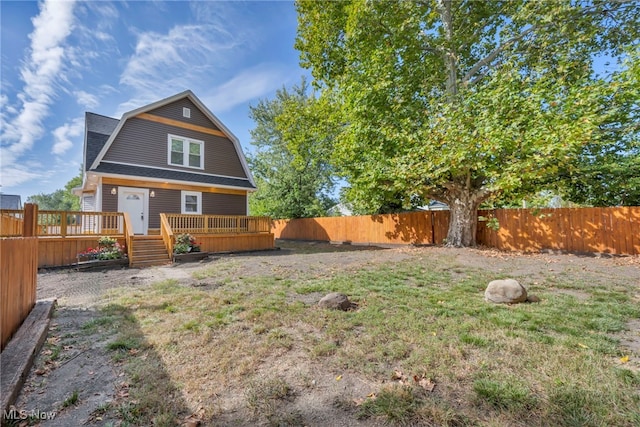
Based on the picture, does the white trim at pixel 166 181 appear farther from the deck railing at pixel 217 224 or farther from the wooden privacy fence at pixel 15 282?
the wooden privacy fence at pixel 15 282

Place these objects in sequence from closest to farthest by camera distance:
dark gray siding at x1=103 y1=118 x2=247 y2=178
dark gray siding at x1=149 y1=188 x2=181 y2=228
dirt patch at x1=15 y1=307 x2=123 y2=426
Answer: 1. dirt patch at x1=15 y1=307 x2=123 y2=426
2. dark gray siding at x1=103 y1=118 x2=247 y2=178
3. dark gray siding at x1=149 y1=188 x2=181 y2=228

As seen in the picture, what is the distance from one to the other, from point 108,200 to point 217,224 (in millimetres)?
4163

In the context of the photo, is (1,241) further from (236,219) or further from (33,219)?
(236,219)

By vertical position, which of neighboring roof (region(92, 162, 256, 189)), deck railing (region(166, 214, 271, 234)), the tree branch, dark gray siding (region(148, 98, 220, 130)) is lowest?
deck railing (region(166, 214, 271, 234))

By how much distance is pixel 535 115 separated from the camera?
8219 millimetres

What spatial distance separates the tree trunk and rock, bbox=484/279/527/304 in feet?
22.1

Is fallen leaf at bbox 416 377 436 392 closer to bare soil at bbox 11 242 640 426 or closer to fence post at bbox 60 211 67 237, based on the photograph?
bare soil at bbox 11 242 640 426

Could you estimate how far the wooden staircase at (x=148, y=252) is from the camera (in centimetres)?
905

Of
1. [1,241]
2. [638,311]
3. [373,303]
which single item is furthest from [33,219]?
[638,311]

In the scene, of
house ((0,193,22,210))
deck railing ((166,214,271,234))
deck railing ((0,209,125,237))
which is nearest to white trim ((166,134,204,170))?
deck railing ((166,214,271,234))

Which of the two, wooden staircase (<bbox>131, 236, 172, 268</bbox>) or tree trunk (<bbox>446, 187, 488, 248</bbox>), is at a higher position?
tree trunk (<bbox>446, 187, 488, 248</bbox>)

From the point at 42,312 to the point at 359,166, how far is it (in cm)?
975

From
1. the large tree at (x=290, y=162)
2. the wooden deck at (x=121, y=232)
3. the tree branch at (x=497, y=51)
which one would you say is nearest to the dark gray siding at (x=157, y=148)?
the wooden deck at (x=121, y=232)

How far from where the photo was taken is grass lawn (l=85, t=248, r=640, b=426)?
199cm
